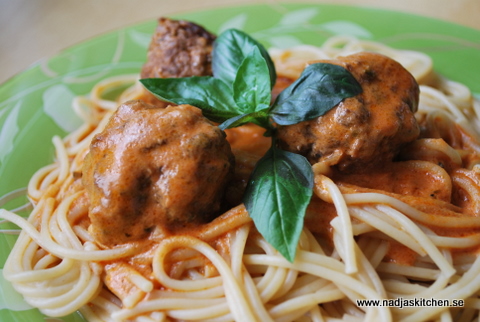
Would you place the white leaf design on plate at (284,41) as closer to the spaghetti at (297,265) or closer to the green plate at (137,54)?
the green plate at (137,54)

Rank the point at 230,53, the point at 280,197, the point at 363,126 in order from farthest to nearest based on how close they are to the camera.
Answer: the point at 230,53, the point at 363,126, the point at 280,197

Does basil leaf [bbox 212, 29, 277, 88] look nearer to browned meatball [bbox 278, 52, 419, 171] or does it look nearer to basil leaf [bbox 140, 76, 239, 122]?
basil leaf [bbox 140, 76, 239, 122]

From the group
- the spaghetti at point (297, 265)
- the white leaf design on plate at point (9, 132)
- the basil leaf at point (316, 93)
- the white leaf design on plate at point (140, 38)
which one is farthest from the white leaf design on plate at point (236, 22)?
the spaghetti at point (297, 265)

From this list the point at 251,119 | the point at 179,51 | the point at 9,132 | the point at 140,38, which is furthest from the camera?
the point at 140,38

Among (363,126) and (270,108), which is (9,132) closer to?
(270,108)

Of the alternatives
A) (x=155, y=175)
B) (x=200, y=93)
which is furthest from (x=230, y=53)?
(x=155, y=175)

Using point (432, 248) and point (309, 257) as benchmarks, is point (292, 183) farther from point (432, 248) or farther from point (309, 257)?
point (432, 248)
